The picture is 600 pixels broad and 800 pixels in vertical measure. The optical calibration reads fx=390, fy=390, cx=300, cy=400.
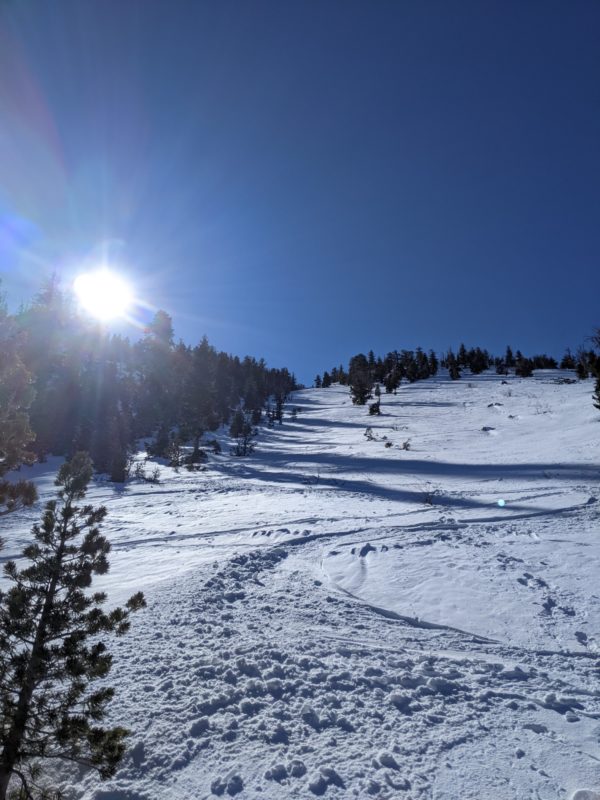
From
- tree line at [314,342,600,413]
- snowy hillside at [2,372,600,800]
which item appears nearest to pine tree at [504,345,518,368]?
tree line at [314,342,600,413]

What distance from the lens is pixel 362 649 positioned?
5602 mm

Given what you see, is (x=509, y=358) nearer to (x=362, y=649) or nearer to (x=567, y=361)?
(x=567, y=361)

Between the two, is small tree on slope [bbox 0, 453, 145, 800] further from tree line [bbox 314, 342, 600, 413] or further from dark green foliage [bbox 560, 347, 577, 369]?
dark green foliage [bbox 560, 347, 577, 369]

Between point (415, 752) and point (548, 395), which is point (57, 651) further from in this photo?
point (548, 395)

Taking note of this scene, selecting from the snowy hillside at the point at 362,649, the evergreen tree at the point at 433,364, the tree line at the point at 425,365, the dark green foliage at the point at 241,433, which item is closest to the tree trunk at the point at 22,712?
the snowy hillside at the point at 362,649

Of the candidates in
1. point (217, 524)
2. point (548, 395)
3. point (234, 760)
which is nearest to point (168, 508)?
point (217, 524)

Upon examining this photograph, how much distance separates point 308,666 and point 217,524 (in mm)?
8430

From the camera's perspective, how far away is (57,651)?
11.3 feet

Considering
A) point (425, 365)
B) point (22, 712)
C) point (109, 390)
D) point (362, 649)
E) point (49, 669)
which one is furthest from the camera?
point (425, 365)

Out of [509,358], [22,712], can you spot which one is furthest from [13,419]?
[509,358]

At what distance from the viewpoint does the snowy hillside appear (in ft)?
12.1

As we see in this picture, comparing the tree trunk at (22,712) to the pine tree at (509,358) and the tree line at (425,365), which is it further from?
the pine tree at (509,358)

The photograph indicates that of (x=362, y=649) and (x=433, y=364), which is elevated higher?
(x=433, y=364)

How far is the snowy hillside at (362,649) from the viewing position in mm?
3703
